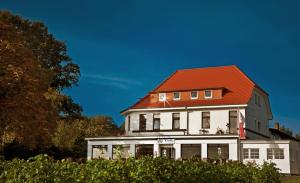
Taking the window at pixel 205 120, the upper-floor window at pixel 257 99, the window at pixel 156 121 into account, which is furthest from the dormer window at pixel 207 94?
the window at pixel 156 121

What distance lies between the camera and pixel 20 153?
40594mm

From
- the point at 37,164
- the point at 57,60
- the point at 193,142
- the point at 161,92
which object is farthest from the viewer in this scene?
the point at 57,60

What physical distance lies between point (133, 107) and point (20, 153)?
15.3 metres

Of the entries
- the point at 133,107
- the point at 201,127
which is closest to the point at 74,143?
the point at 133,107

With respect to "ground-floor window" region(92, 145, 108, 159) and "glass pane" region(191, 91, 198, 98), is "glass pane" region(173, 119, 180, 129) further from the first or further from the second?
"ground-floor window" region(92, 145, 108, 159)

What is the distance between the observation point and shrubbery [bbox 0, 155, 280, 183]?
24.7ft

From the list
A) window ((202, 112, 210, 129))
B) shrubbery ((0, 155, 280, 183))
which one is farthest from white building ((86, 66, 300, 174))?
shrubbery ((0, 155, 280, 183))

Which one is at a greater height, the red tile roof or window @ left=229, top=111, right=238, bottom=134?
the red tile roof

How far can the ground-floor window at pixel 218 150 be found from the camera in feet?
140

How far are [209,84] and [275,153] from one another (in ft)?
40.5

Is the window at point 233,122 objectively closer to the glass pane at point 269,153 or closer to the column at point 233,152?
the column at point 233,152

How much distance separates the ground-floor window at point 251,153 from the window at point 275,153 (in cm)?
110

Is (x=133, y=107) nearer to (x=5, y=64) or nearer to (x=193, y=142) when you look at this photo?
(x=193, y=142)

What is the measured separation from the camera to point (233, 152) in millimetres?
41375
